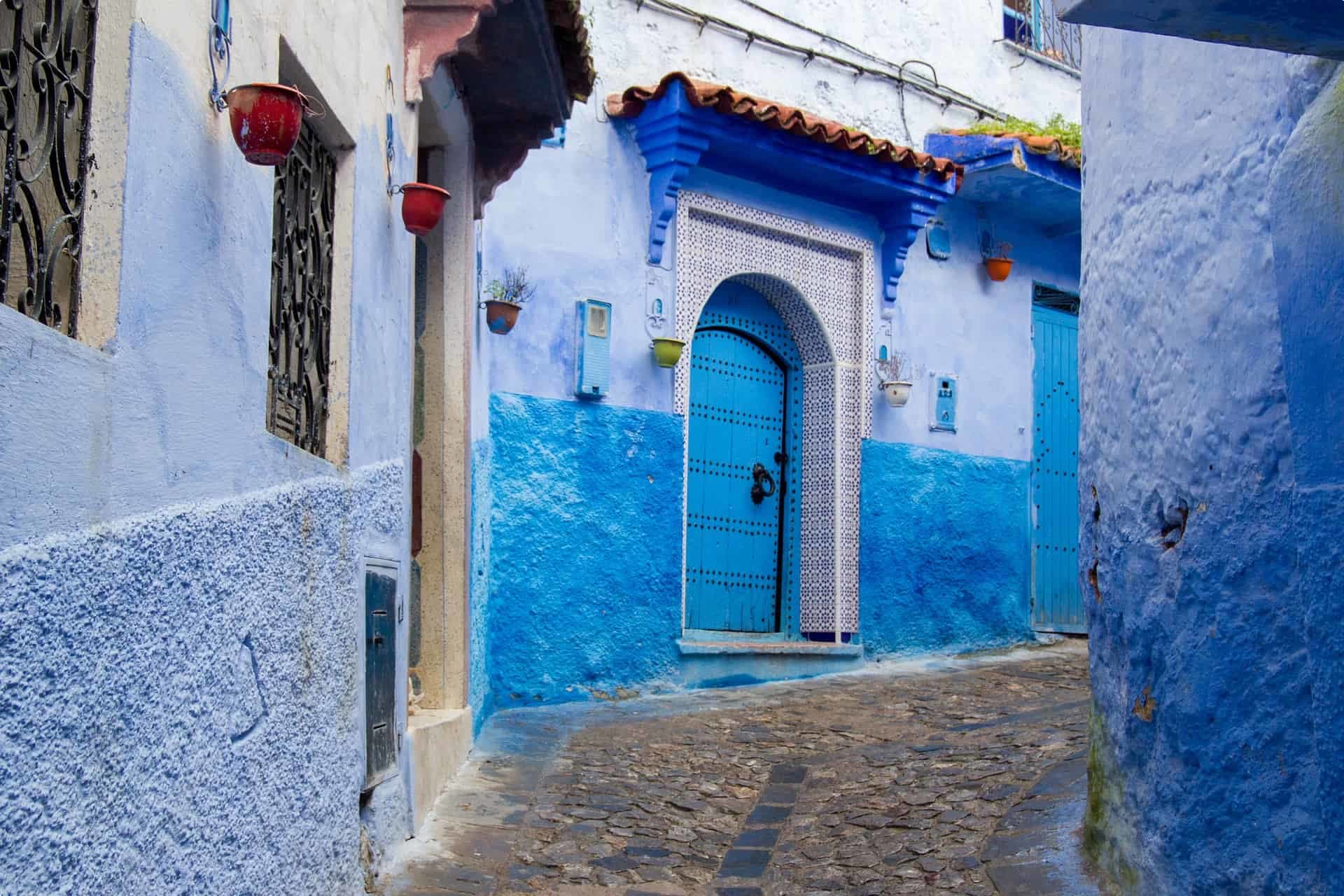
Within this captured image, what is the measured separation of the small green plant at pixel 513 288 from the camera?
7.66m

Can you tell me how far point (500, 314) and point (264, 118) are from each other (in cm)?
462

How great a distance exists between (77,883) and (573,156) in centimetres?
652

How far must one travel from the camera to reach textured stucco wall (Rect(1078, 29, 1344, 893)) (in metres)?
3.16

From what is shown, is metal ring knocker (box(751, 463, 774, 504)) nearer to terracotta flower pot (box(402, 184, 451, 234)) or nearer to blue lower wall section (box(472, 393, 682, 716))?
blue lower wall section (box(472, 393, 682, 716))

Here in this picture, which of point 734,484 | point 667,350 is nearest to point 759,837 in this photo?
point 667,350

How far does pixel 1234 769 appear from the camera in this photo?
3.49 meters

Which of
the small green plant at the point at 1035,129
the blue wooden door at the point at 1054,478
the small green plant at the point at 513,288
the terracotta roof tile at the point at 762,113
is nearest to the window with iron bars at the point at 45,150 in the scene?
the small green plant at the point at 513,288

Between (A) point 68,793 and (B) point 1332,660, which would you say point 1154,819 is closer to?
(B) point 1332,660

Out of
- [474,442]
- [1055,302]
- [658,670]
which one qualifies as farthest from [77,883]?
[1055,302]

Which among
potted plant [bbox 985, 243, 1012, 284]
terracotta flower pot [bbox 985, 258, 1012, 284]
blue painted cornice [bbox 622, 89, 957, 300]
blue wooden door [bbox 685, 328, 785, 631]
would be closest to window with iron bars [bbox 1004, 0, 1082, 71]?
potted plant [bbox 985, 243, 1012, 284]

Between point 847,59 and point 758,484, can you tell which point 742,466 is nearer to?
point 758,484

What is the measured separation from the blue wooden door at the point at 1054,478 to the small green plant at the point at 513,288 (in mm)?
4548

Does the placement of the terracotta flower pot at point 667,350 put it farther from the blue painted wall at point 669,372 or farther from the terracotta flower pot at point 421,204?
the terracotta flower pot at point 421,204

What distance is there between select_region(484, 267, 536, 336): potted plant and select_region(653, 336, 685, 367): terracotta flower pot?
0.88 m
